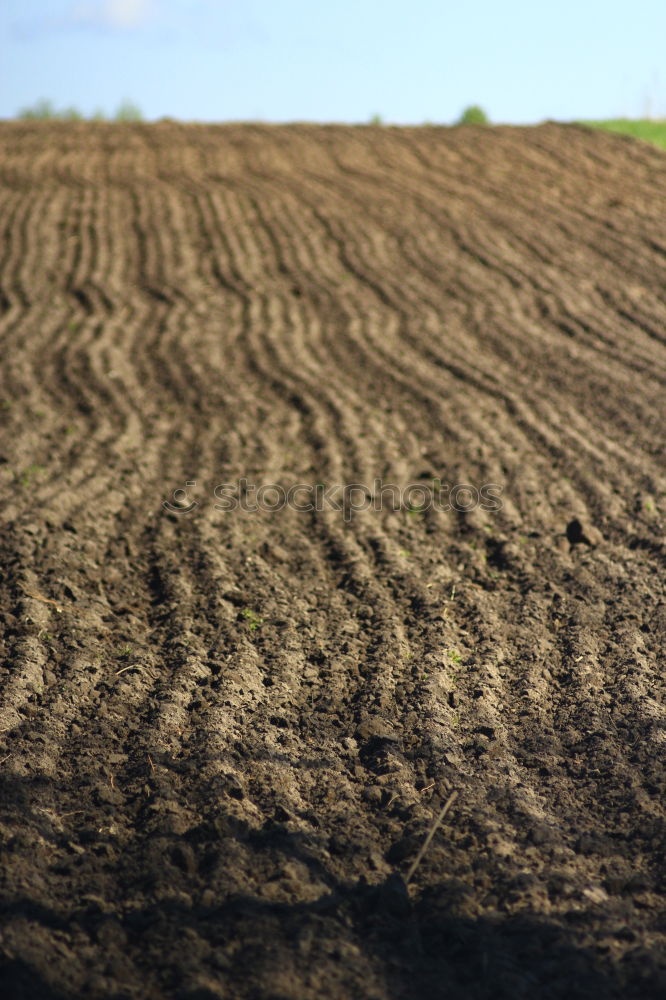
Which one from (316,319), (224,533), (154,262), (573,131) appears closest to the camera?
(224,533)

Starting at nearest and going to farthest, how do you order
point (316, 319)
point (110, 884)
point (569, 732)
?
point (110, 884) → point (569, 732) → point (316, 319)

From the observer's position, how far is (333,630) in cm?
507

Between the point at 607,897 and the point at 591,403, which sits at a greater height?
the point at 591,403

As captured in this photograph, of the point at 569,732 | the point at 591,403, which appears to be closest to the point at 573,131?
the point at 591,403

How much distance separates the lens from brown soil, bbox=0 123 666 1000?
296 cm

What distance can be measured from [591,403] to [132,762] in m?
6.15

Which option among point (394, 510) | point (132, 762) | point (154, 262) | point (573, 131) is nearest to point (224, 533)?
point (394, 510)

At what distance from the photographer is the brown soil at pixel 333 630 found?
2955mm

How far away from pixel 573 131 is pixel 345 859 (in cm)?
1991

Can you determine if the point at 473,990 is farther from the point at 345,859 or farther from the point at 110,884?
the point at 110,884

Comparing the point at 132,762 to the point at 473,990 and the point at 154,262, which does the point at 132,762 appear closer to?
the point at 473,990

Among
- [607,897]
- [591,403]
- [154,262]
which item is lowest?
[607,897]

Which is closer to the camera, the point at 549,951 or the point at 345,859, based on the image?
the point at 549,951

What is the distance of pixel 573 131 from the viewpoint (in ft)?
65.5
